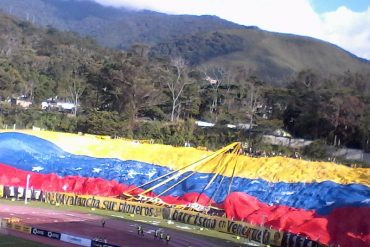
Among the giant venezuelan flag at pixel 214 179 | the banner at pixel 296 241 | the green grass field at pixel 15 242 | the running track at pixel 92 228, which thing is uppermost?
the giant venezuelan flag at pixel 214 179

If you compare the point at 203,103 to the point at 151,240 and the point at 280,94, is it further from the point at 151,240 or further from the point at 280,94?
the point at 151,240

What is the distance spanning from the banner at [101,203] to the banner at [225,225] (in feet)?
7.31

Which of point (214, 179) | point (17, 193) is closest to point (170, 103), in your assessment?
point (214, 179)

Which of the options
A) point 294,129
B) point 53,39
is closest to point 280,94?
point 294,129

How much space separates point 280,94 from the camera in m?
92.9

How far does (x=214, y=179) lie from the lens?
53688 mm

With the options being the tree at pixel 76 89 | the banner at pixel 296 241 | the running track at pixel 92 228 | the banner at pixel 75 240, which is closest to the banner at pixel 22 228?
the running track at pixel 92 228

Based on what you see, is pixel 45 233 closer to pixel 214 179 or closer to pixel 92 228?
pixel 92 228

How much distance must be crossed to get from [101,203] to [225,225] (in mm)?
11824

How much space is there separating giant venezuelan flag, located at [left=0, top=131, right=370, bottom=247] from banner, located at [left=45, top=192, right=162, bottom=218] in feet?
11.3

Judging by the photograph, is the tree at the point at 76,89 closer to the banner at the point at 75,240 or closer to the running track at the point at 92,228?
the running track at the point at 92,228

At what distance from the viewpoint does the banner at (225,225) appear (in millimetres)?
40750

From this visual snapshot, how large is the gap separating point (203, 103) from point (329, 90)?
26180mm

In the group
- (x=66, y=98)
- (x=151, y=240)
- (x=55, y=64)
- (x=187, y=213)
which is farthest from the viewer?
(x=55, y=64)
